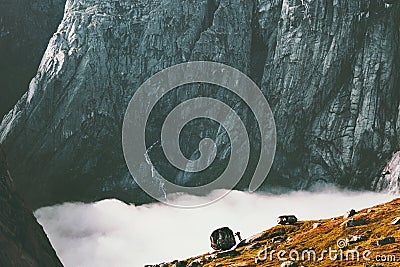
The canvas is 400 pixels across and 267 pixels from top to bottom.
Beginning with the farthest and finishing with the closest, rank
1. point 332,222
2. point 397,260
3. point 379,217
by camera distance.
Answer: point 332,222 → point 379,217 → point 397,260

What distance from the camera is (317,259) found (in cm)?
12100

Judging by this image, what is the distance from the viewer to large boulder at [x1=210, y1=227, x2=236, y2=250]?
164875 millimetres

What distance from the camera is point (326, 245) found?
5177 inches

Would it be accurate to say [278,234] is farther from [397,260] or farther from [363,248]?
[397,260]

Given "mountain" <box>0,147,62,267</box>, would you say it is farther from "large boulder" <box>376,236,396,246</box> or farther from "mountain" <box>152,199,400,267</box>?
"large boulder" <box>376,236,396,246</box>

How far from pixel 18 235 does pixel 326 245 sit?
78.6m

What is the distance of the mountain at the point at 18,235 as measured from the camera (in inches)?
Result: 5748

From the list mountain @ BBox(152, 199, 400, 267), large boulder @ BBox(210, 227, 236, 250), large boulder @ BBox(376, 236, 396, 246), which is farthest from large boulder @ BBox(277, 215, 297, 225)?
large boulder @ BBox(376, 236, 396, 246)

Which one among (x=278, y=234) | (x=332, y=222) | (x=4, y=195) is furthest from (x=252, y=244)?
(x=4, y=195)

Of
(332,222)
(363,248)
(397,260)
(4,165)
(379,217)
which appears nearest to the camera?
(397,260)

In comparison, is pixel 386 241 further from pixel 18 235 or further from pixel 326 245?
pixel 18 235

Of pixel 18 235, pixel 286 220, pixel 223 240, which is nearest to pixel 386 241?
pixel 286 220

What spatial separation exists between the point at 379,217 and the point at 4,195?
97.0 meters

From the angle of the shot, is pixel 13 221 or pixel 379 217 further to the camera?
pixel 13 221
